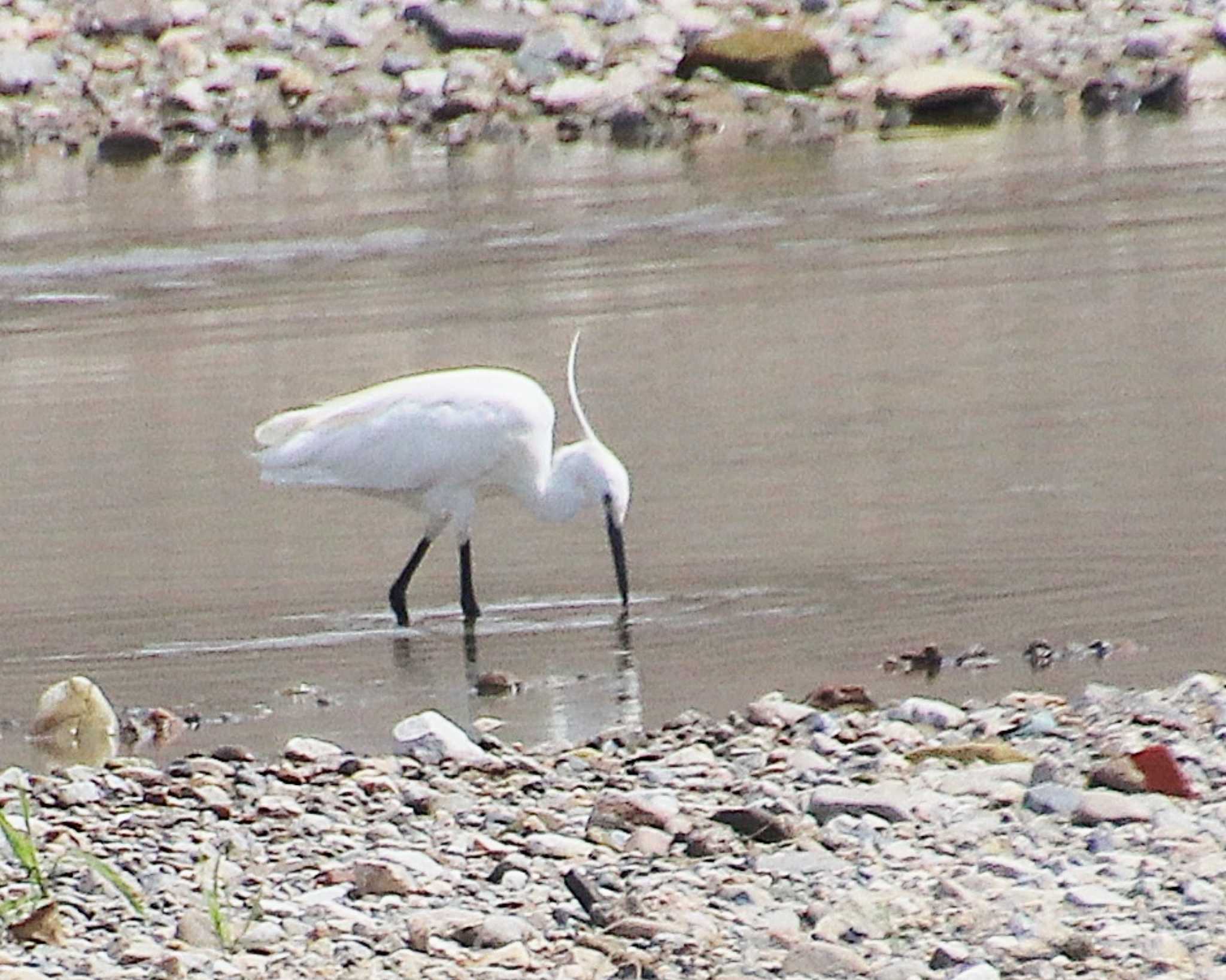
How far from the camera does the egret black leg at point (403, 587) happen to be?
1048 centimetres

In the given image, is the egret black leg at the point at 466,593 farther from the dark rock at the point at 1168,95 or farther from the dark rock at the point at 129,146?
the dark rock at the point at 129,146

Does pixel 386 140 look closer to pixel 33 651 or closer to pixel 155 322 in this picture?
pixel 155 322

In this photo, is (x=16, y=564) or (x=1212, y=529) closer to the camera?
(x=1212, y=529)

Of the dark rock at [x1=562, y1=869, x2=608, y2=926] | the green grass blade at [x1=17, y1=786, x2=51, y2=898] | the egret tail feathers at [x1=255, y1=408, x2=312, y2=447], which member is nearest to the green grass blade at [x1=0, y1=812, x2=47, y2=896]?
the green grass blade at [x1=17, y1=786, x2=51, y2=898]

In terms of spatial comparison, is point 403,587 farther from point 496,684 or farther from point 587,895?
point 587,895

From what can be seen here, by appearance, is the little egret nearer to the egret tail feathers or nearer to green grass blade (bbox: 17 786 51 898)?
the egret tail feathers

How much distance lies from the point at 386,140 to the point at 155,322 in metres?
12.8

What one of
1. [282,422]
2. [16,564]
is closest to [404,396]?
[282,422]

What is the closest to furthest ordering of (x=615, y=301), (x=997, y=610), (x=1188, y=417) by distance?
(x=997, y=610) < (x=1188, y=417) < (x=615, y=301)

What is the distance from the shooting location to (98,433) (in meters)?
14.2

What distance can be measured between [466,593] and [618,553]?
51cm

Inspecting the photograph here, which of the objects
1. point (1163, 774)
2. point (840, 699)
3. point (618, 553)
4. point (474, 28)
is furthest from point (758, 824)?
point (474, 28)

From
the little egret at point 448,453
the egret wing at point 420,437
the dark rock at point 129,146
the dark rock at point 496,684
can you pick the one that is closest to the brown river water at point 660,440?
the dark rock at point 496,684

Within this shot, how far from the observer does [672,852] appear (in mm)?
6402
